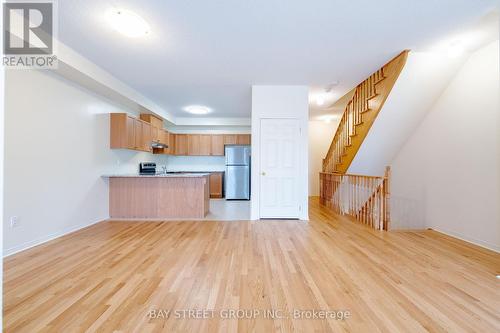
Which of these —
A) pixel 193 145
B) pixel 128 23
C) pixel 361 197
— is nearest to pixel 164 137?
pixel 193 145

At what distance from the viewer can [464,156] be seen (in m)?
3.41

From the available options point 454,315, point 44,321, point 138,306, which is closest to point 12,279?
point 44,321

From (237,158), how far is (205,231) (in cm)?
364

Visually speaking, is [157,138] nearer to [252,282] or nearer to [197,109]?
[197,109]

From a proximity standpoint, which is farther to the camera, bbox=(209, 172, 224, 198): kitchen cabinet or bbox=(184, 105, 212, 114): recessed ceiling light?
bbox=(209, 172, 224, 198): kitchen cabinet

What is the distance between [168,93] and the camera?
494 cm

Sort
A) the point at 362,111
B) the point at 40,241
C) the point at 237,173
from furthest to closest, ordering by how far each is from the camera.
Answer: the point at 237,173 < the point at 362,111 < the point at 40,241

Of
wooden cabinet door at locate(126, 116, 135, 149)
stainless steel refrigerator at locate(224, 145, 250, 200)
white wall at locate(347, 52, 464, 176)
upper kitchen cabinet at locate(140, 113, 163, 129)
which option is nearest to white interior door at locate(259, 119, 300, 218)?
white wall at locate(347, 52, 464, 176)

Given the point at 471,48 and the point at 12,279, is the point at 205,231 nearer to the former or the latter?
the point at 12,279

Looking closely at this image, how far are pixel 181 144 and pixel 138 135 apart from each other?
8.44 feet

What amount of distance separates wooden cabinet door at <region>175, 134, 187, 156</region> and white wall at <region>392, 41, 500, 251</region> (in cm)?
633

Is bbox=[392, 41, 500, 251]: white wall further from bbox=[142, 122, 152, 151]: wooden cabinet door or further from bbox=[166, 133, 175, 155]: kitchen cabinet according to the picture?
bbox=[166, 133, 175, 155]: kitchen cabinet

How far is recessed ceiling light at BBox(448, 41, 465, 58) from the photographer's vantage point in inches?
117

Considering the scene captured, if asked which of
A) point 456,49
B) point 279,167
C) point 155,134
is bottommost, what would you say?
point 279,167
